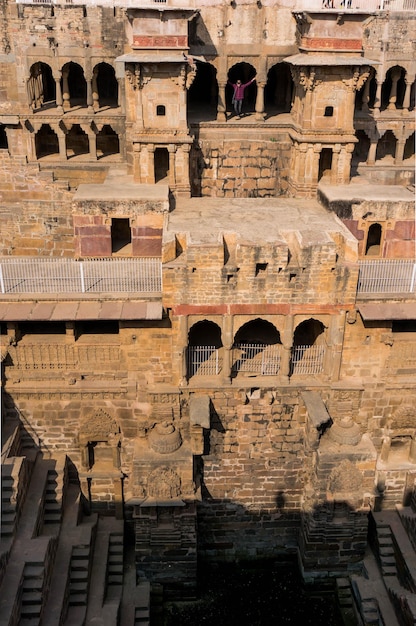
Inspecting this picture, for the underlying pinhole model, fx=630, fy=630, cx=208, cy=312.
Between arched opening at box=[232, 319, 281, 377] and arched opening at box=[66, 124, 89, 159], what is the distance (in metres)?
12.1

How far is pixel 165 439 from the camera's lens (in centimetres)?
1716

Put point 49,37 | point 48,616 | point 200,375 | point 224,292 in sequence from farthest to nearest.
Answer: point 49,37 < point 200,375 < point 224,292 < point 48,616

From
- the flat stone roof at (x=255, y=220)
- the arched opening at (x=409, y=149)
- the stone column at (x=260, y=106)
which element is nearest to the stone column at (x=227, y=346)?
the flat stone roof at (x=255, y=220)

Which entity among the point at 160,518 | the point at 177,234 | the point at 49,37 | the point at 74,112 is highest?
the point at 49,37

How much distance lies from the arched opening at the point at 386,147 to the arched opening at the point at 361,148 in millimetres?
595

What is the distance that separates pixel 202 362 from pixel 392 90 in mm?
15820

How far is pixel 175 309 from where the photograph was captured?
16641 millimetres

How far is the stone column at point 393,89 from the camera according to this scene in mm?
26219

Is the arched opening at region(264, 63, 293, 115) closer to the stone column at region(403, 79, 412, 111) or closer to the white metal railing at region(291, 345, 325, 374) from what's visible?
the stone column at region(403, 79, 412, 111)

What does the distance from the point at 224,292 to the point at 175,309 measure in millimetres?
1369

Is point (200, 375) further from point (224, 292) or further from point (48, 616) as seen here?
point (48, 616)

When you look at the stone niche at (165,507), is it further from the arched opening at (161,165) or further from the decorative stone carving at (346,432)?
the arched opening at (161,165)

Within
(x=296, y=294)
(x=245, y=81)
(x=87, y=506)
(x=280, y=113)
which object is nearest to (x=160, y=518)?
(x=87, y=506)

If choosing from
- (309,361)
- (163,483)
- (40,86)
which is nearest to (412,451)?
(309,361)
